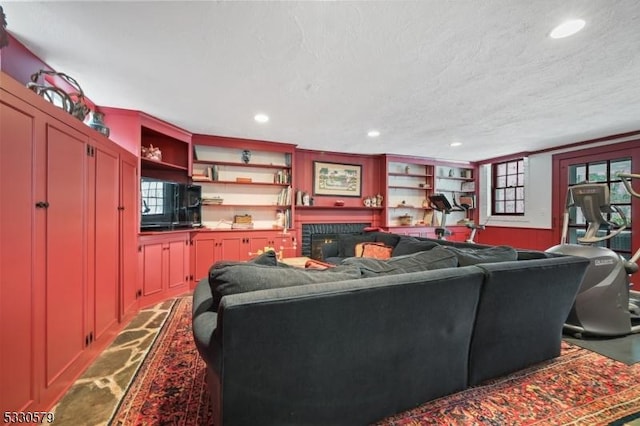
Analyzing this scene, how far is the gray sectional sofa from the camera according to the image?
1.02 m

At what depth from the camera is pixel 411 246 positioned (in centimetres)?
306

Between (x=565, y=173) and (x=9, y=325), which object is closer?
(x=9, y=325)

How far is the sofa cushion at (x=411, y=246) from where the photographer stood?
291 cm

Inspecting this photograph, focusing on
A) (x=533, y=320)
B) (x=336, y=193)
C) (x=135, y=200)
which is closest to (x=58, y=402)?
(x=135, y=200)

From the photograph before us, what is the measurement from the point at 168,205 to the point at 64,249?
1857 millimetres

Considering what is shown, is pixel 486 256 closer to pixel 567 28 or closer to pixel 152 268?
pixel 567 28

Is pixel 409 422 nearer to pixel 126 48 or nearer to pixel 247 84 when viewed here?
pixel 247 84

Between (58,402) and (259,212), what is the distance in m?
3.26

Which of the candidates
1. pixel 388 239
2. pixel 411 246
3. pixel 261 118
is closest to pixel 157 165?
pixel 261 118

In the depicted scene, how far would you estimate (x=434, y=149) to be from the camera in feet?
16.0

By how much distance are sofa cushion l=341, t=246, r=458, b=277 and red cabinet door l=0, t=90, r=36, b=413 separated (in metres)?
1.61

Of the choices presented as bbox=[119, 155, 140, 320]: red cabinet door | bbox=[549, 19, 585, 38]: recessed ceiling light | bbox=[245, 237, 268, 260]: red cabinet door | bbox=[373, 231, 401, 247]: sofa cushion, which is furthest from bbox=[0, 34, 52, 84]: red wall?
bbox=[373, 231, 401, 247]: sofa cushion

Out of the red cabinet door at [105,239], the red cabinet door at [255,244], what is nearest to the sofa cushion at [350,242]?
the red cabinet door at [255,244]

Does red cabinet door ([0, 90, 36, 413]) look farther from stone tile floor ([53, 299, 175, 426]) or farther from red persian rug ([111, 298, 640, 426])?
red persian rug ([111, 298, 640, 426])
